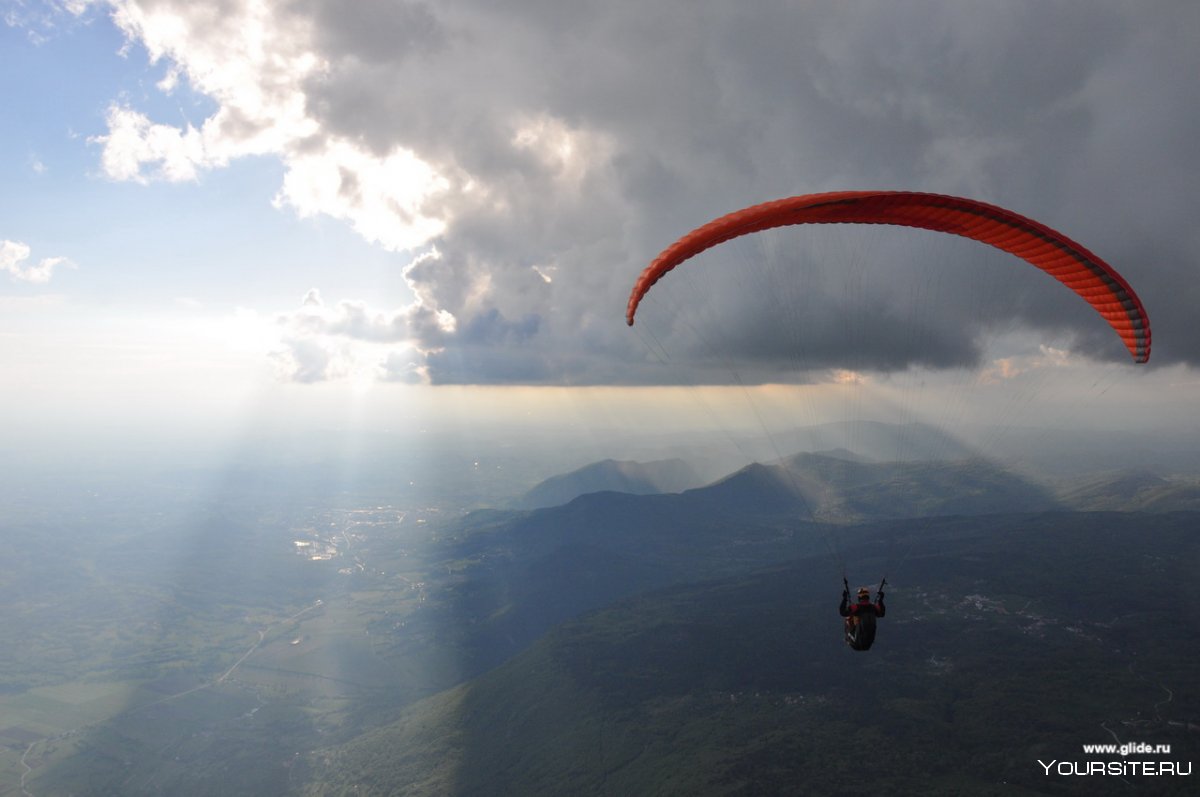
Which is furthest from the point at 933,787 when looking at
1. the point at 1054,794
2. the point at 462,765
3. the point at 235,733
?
the point at 235,733

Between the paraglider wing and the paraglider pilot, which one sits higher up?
the paraglider wing

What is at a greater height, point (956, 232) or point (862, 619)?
point (956, 232)

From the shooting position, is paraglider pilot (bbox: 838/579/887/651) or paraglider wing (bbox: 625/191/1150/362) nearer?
paraglider wing (bbox: 625/191/1150/362)

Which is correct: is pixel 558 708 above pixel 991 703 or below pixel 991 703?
below

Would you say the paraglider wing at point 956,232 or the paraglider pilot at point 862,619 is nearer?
the paraglider wing at point 956,232

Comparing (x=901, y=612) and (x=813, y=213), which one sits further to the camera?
(x=901, y=612)

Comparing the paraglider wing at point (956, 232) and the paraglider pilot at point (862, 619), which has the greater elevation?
the paraglider wing at point (956, 232)

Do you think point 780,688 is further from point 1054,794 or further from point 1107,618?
point 1107,618

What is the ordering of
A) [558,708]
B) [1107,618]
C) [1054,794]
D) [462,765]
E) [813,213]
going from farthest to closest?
[1107,618] < [558,708] < [462,765] < [1054,794] < [813,213]
